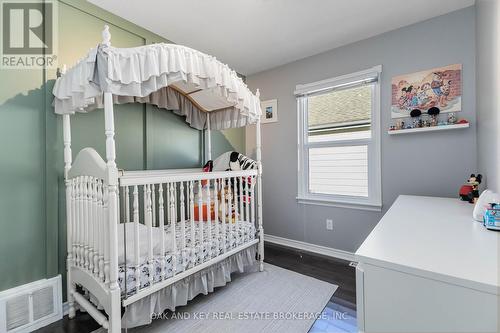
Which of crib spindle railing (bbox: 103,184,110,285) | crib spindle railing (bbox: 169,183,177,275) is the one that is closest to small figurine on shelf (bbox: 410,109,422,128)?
crib spindle railing (bbox: 169,183,177,275)

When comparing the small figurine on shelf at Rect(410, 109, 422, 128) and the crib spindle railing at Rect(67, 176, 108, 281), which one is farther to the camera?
the small figurine on shelf at Rect(410, 109, 422, 128)

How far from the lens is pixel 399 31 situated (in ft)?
7.56

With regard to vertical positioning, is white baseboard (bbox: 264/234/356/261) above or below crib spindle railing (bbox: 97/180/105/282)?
below

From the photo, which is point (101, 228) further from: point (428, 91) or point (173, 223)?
point (428, 91)

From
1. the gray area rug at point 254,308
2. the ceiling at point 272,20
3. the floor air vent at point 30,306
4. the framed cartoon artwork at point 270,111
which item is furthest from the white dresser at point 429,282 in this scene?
the framed cartoon artwork at point 270,111

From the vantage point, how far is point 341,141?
271cm

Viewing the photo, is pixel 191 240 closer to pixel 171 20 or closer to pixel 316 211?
pixel 316 211

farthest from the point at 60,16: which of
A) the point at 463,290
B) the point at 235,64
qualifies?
the point at 463,290

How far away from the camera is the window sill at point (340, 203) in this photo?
247 cm

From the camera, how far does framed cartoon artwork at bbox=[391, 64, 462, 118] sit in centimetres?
205

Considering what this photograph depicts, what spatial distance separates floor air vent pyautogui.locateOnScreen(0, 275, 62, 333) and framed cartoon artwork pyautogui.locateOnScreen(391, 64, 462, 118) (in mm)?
3277

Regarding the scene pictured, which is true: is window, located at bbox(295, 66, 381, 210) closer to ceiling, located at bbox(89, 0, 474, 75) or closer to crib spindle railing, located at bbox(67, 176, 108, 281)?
ceiling, located at bbox(89, 0, 474, 75)

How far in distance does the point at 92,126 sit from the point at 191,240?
1277 mm

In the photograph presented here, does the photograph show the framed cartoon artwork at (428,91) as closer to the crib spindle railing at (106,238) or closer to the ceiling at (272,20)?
the ceiling at (272,20)
